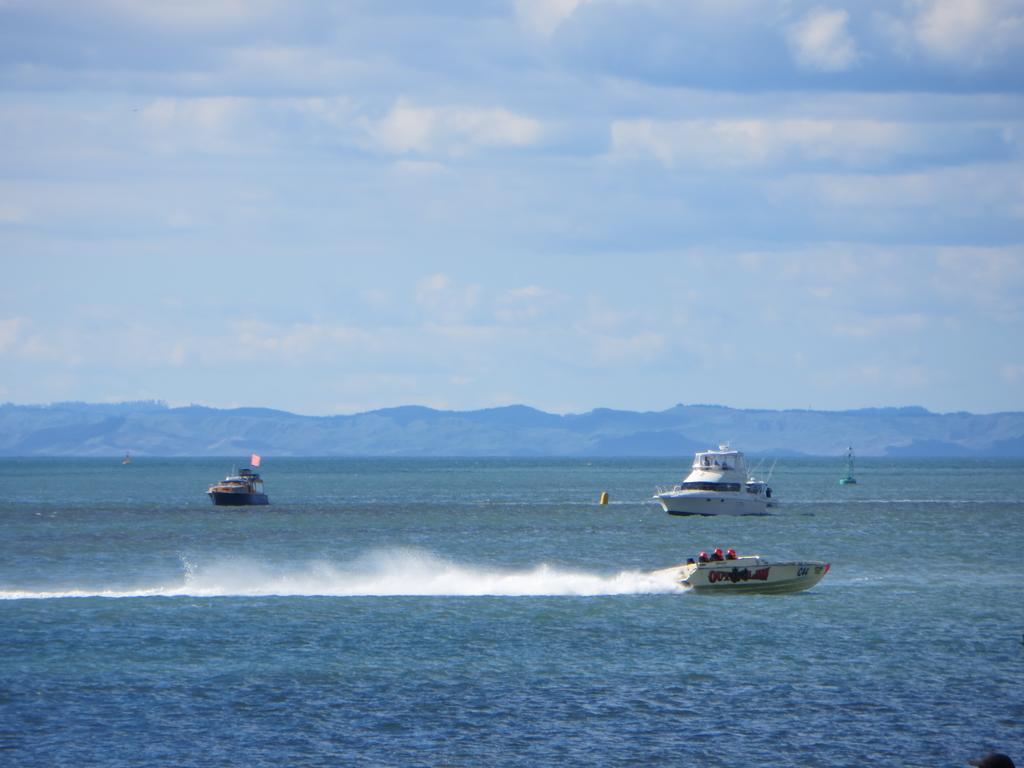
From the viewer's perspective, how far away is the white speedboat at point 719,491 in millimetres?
113500

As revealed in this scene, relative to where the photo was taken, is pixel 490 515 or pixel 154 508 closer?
pixel 490 515

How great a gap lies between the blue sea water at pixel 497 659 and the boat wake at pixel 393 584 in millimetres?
197

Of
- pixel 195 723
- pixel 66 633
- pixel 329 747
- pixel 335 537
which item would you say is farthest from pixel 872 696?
pixel 335 537

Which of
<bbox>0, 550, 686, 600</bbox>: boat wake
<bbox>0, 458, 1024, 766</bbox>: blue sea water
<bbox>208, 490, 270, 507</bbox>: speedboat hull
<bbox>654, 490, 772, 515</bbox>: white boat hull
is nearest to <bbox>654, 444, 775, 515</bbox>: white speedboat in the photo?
<bbox>654, 490, 772, 515</bbox>: white boat hull

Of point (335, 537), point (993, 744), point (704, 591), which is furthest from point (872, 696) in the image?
point (335, 537)

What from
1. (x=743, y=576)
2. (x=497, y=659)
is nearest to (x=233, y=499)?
(x=743, y=576)

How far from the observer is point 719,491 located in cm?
11438

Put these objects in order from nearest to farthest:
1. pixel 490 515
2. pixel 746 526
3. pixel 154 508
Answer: pixel 746 526 < pixel 490 515 < pixel 154 508

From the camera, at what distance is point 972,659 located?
1640 inches

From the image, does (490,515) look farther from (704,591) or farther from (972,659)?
(972,659)

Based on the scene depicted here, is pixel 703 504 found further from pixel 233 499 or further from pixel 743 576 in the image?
pixel 743 576

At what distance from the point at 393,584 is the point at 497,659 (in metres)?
19.1

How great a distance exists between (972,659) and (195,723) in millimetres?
21194

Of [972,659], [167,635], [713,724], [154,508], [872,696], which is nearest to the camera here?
[713,724]
